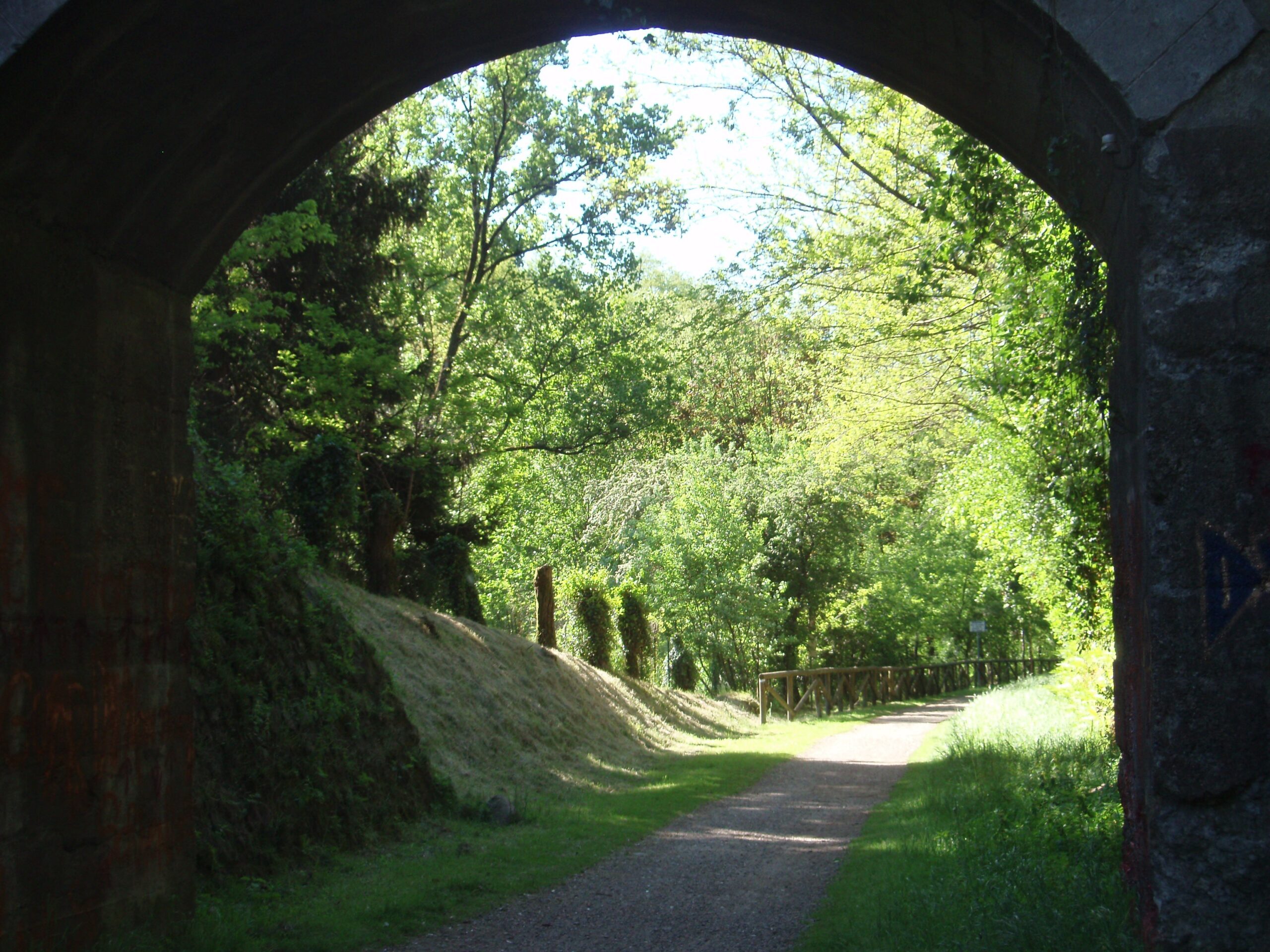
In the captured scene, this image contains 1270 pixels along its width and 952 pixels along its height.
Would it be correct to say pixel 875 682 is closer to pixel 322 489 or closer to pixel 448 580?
pixel 448 580

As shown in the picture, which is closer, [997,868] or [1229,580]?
[1229,580]

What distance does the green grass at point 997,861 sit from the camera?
5180mm

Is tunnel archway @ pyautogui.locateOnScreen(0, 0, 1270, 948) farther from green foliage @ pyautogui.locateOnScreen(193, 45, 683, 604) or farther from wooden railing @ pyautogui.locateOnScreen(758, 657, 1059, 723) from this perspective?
wooden railing @ pyautogui.locateOnScreen(758, 657, 1059, 723)

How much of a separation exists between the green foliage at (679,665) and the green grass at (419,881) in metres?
15.2

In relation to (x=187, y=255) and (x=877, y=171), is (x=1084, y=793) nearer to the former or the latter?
(x=187, y=255)

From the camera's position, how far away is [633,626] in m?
26.6

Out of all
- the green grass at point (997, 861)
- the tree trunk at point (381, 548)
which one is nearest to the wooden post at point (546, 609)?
the tree trunk at point (381, 548)

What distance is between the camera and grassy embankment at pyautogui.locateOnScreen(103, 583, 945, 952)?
7.20 metres

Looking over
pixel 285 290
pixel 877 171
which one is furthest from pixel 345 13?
pixel 285 290

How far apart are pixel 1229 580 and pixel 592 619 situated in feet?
71.7

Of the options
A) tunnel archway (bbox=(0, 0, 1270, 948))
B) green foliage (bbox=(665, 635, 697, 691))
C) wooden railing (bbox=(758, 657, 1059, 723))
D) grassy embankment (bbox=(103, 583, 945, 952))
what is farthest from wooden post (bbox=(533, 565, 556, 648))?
tunnel archway (bbox=(0, 0, 1270, 948))

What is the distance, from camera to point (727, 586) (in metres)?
28.4

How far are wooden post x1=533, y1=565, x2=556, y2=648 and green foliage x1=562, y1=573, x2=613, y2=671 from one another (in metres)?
1.61

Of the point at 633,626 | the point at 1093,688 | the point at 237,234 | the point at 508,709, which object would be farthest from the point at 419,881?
the point at 633,626
